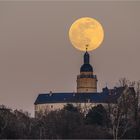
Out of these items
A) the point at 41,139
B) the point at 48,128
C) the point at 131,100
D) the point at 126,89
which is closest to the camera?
the point at 41,139

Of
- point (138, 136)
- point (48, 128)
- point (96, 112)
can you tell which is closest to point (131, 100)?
point (96, 112)

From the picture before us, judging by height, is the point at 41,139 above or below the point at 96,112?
below

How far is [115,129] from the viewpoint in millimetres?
91438

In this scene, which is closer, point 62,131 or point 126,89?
point 62,131

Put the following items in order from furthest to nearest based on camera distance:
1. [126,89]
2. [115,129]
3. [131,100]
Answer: [126,89] < [131,100] < [115,129]

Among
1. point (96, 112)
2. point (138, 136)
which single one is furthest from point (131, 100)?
point (138, 136)

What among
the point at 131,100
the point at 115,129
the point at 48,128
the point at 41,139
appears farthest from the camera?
the point at 131,100

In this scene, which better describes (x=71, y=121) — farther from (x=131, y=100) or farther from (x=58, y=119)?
(x=131, y=100)

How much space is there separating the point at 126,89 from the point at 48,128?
23408 millimetres

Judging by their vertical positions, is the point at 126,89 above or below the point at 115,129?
above

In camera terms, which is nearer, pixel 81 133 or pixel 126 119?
pixel 81 133

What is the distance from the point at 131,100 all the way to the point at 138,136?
23028 mm

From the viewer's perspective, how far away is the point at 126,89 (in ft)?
400

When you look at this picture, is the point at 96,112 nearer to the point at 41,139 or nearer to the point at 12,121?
the point at 12,121
